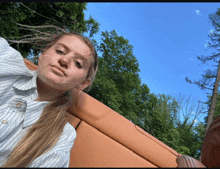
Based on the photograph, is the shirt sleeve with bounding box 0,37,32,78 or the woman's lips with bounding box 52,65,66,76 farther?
the shirt sleeve with bounding box 0,37,32,78

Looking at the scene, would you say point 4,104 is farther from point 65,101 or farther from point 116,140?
point 116,140

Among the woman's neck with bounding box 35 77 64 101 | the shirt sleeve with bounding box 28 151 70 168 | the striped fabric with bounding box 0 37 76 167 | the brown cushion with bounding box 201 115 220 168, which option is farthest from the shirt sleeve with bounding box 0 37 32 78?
the brown cushion with bounding box 201 115 220 168

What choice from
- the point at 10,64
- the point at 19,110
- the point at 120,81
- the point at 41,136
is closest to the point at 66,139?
the point at 41,136

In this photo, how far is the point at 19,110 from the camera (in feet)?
3.93

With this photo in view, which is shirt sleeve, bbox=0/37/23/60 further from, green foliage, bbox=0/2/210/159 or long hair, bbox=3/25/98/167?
green foliage, bbox=0/2/210/159

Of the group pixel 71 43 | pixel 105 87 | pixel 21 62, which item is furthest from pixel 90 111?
pixel 105 87

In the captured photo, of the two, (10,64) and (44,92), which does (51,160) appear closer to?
(44,92)

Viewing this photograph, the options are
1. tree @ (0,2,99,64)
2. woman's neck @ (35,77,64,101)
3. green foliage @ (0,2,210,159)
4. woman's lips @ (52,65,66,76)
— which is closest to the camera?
woman's lips @ (52,65,66,76)

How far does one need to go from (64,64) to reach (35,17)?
687cm

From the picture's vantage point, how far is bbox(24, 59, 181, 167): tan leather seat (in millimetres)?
1334

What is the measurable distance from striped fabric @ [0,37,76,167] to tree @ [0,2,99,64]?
120 inches

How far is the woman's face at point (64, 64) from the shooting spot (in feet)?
3.78

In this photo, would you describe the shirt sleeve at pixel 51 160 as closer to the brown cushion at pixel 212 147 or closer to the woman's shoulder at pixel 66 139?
the woman's shoulder at pixel 66 139

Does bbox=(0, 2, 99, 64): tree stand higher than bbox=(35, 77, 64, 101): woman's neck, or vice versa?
bbox=(0, 2, 99, 64): tree
